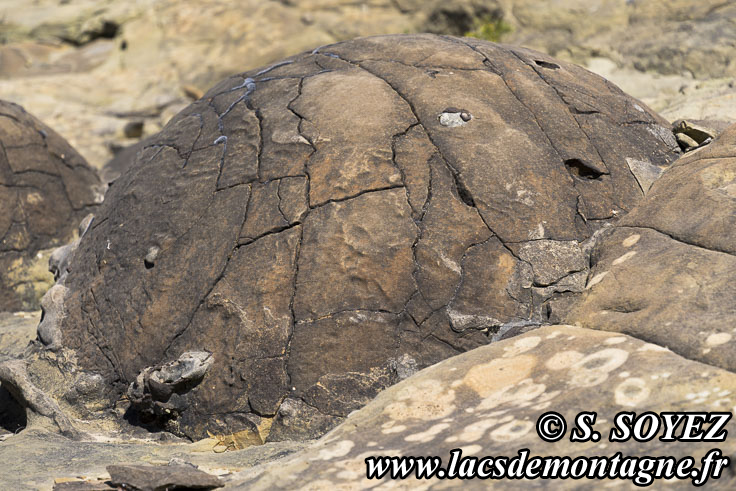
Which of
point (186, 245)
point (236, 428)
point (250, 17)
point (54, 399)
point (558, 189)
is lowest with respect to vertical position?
point (250, 17)

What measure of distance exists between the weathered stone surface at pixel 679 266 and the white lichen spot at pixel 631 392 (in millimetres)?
264

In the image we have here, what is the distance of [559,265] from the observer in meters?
3.24

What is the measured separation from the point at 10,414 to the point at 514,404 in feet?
9.25

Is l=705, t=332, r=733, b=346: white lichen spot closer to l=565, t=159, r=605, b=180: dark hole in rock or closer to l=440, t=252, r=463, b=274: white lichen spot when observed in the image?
l=440, t=252, r=463, b=274: white lichen spot

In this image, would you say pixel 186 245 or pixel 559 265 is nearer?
pixel 559 265

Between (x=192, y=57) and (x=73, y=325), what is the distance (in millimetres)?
9782

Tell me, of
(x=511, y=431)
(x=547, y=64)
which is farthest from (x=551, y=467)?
(x=547, y=64)

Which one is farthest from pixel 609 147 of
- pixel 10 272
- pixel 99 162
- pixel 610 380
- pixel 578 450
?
pixel 99 162

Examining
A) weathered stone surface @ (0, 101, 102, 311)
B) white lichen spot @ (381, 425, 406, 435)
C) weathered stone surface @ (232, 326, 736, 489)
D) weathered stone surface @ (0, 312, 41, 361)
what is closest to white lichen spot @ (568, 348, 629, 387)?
weathered stone surface @ (232, 326, 736, 489)

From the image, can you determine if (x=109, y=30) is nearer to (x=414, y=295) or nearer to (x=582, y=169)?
(x=582, y=169)

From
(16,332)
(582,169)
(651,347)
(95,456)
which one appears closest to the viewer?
(651,347)

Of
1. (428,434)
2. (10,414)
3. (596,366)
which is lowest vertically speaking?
(10,414)

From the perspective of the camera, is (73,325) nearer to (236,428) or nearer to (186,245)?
(186,245)

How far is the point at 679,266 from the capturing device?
2816 millimetres
